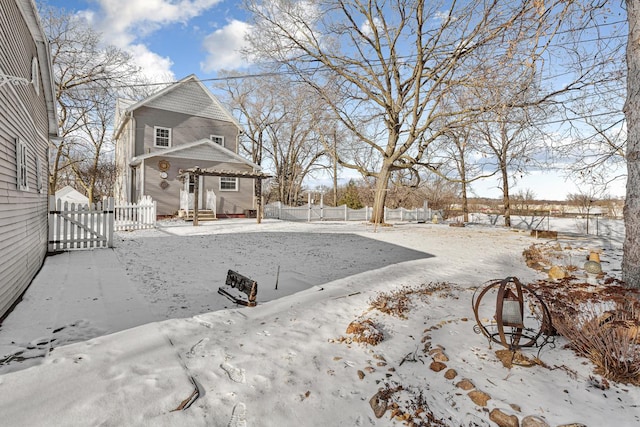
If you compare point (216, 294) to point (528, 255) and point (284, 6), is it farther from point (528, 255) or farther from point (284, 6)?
point (284, 6)

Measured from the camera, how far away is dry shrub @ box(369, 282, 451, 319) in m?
4.23

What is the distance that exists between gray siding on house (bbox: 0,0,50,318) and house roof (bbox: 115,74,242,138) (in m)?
12.3

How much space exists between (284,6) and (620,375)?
17.0 metres

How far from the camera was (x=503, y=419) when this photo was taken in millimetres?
2184

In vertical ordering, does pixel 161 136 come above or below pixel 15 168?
above

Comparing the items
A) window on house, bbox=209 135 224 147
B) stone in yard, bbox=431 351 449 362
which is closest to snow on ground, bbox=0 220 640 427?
stone in yard, bbox=431 351 449 362

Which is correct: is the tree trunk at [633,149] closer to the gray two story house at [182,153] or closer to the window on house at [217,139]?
the gray two story house at [182,153]

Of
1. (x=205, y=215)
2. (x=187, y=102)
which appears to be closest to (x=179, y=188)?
(x=205, y=215)

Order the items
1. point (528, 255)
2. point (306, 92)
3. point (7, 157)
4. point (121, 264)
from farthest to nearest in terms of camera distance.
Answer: point (306, 92) → point (528, 255) → point (121, 264) → point (7, 157)

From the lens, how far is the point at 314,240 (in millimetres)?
10664

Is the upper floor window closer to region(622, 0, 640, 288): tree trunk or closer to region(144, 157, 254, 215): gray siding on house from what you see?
region(144, 157, 254, 215): gray siding on house

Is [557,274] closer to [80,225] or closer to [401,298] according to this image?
[401,298]

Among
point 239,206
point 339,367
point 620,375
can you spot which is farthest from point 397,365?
point 239,206

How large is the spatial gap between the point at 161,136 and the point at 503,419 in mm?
20369
